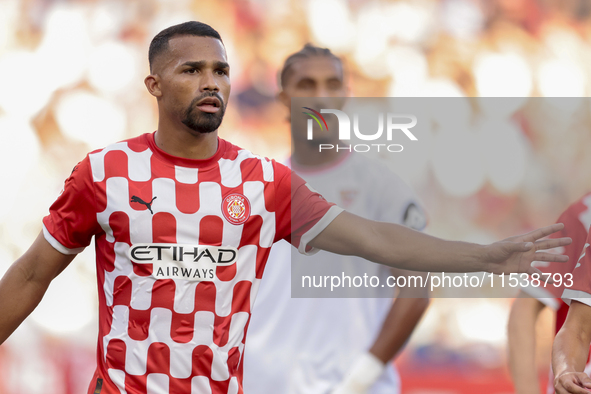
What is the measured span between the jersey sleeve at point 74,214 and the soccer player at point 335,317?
1115mm

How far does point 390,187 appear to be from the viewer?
2971 millimetres

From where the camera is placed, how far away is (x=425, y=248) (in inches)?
81.2

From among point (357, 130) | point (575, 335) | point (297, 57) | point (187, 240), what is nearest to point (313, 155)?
point (357, 130)

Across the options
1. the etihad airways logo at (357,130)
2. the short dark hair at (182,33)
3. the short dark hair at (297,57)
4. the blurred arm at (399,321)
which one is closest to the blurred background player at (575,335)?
the blurred arm at (399,321)

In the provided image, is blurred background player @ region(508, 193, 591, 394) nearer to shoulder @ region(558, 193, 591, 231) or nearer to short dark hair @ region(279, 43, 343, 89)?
shoulder @ region(558, 193, 591, 231)

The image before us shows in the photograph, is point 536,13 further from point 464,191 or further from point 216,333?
point 216,333

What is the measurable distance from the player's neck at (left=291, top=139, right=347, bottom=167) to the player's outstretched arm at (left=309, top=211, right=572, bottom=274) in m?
0.92

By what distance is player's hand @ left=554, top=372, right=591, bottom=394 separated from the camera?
1.87m

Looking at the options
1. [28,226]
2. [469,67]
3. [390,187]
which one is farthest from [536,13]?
[28,226]

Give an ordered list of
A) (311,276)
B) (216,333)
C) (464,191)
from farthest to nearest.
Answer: (464,191)
(311,276)
(216,333)

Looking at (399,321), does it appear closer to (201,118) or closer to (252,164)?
(252,164)

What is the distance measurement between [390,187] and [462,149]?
91cm

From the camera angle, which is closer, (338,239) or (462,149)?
(338,239)

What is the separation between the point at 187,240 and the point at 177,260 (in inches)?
2.8
